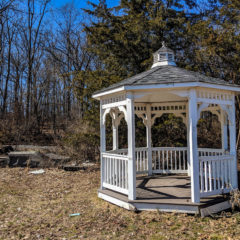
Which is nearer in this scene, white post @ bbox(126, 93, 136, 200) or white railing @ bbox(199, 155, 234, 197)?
white railing @ bbox(199, 155, 234, 197)

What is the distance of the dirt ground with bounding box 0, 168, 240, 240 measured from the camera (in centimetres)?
421

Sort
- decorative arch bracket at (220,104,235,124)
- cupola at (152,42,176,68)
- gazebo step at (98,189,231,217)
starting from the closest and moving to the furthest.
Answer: gazebo step at (98,189,231,217) → decorative arch bracket at (220,104,235,124) → cupola at (152,42,176,68)

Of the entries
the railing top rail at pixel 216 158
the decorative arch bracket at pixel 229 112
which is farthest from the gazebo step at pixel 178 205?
the decorative arch bracket at pixel 229 112

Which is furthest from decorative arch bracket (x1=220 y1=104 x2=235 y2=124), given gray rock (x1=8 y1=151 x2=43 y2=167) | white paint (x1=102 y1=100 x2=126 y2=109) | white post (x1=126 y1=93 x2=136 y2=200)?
gray rock (x1=8 y1=151 x2=43 y2=167)

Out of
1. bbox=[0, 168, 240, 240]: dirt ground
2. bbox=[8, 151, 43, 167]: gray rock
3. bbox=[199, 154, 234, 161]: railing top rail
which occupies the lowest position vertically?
bbox=[0, 168, 240, 240]: dirt ground

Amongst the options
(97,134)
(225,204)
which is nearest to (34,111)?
(97,134)

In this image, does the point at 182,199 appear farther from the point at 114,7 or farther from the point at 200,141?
the point at 114,7

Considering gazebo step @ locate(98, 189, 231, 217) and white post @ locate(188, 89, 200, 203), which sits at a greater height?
white post @ locate(188, 89, 200, 203)

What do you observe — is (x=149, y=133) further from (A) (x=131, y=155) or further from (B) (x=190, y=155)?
(B) (x=190, y=155)

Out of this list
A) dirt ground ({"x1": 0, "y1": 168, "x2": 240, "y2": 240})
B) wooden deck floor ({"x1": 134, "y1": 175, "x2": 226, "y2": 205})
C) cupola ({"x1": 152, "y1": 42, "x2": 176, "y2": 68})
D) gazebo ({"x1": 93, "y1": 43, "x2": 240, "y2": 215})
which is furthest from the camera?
cupola ({"x1": 152, "y1": 42, "x2": 176, "y2": 68})

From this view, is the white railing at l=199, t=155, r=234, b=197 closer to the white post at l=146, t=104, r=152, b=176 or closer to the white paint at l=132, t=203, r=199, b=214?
the white paint at l=132, t=203, r=199, b=214

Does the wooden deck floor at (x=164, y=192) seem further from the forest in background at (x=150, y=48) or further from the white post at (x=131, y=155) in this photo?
the forest in background at (x=150, y=48)

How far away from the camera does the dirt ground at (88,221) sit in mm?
4207

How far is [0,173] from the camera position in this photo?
986cm
